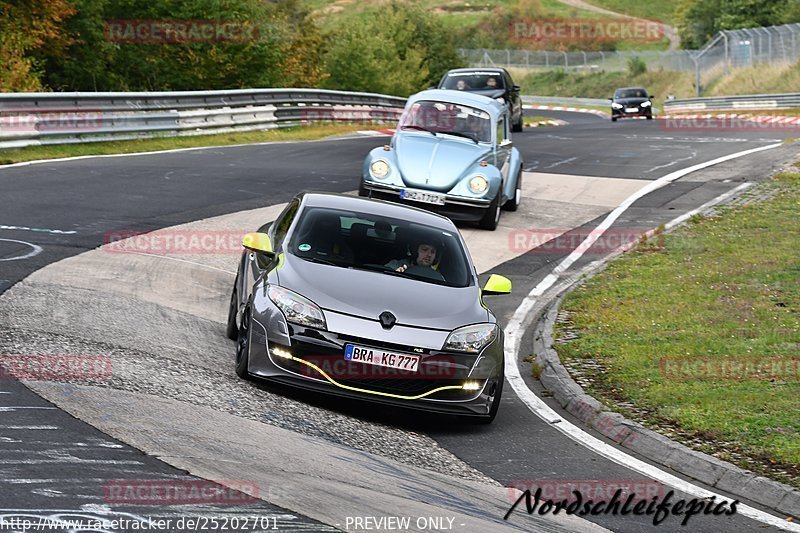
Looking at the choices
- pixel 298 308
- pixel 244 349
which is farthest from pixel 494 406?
pixel 244 349

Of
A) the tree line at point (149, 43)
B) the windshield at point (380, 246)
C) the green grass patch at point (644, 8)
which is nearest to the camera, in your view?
the windshield at point (380, 246)

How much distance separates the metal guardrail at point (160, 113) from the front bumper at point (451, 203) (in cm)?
806

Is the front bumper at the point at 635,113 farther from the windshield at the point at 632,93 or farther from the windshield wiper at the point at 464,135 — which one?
the windshield wiper at the point at 464,135

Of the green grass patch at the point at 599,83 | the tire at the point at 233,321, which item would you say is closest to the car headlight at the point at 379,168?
the tire at the point at 233,321

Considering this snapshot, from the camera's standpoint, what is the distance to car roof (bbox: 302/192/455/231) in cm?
998

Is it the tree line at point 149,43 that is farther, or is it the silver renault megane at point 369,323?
the tree line at point 149,43

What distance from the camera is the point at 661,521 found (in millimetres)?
6801

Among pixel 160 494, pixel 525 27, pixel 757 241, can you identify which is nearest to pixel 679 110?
pixel 757 241

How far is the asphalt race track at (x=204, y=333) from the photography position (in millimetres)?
6062

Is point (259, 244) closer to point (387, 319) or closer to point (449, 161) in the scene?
point (387, 319)

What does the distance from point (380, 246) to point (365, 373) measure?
1.61 metres

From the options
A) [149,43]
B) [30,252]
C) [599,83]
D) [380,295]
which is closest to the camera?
[380,295]

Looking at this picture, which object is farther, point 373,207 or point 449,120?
point 449,120

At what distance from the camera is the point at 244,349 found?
28.5 feet
